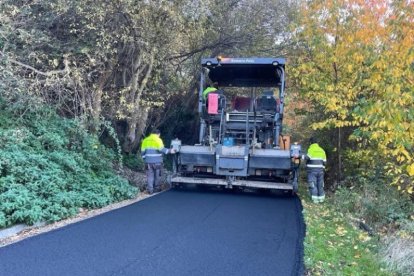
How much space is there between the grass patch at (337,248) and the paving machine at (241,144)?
81.7 inches

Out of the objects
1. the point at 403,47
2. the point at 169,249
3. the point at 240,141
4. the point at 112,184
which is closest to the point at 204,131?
the point at 240,141

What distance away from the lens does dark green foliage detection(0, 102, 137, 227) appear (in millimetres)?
6475

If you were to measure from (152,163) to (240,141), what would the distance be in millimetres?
2324

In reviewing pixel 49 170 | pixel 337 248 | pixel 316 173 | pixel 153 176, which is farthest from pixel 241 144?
pixel 337 248

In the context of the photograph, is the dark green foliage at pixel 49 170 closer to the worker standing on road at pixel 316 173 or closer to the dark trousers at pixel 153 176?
the dark trousers at pixel 153 176

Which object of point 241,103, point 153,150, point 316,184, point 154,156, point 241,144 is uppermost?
point 241,103

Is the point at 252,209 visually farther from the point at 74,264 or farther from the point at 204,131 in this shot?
the point at 74,264

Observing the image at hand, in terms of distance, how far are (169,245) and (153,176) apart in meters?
5.00

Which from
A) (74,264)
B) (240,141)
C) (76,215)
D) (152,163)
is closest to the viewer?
(74,264)

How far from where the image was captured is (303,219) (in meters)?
7.49

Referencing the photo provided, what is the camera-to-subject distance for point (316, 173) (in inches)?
399

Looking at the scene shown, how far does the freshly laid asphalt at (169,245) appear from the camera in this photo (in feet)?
15.0

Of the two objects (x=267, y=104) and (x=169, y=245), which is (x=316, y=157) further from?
(x=169, y=245)

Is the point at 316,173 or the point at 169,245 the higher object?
the point at 316,173
